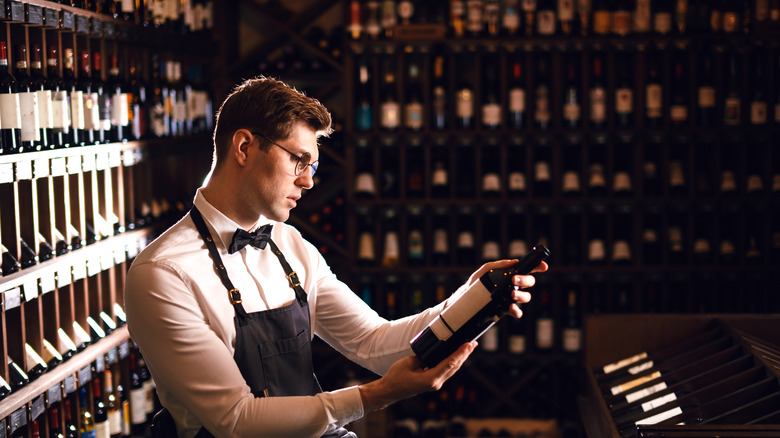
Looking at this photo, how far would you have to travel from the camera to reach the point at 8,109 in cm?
240

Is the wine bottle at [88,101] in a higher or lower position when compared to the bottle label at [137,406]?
higher

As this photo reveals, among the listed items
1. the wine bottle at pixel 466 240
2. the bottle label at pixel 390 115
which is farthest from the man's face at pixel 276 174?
the wine bottle at pixel 466 240

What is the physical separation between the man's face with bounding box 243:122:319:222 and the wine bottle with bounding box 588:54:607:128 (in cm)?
297

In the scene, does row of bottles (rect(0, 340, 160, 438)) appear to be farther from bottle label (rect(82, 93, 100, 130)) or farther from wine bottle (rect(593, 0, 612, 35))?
wine bottle (rect(593, 0, 612, 35))

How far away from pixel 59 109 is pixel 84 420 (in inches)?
46.6

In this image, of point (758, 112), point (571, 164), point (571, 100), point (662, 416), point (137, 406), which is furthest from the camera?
point (571, 164)

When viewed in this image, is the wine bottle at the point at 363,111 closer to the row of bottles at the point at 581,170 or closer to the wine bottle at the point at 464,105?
the row of bottles at the point at 581,170

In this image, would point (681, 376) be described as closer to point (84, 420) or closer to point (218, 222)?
point (218, 222)

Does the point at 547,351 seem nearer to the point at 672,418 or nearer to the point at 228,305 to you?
the point at 672,418

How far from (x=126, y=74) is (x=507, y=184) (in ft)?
7.12

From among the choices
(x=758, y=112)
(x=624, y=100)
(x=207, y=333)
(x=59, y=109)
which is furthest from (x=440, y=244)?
(x=207, y=333)

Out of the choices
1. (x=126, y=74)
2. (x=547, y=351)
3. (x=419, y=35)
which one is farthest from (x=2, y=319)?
(x=547, y=351)

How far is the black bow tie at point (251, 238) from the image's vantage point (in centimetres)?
181

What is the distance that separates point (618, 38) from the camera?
4.30 metres
